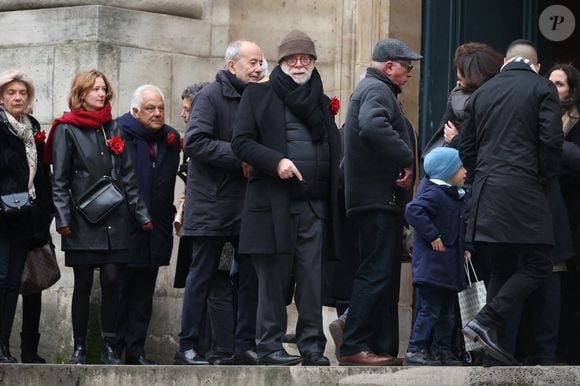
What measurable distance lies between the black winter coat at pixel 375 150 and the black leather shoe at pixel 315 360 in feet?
3.38

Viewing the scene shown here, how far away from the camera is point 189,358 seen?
37.7ft

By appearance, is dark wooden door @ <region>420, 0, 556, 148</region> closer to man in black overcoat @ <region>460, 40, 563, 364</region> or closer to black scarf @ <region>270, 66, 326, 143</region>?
black scarf @ <region>270, 66, 326, 143</region>

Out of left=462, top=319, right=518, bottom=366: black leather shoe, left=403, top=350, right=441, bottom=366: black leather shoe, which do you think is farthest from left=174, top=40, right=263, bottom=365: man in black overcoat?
left=462, top=319, right=518, bottom=366: black leather shoe

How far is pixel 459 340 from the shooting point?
11.8 metres

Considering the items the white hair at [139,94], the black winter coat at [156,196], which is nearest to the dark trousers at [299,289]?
the black winter coat at [156,196]

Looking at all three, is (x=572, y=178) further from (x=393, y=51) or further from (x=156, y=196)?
(x=156, y=196)

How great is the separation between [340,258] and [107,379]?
161 centimetres

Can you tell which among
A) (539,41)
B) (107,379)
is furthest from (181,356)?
(539,41)

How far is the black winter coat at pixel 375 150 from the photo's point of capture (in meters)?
11.2

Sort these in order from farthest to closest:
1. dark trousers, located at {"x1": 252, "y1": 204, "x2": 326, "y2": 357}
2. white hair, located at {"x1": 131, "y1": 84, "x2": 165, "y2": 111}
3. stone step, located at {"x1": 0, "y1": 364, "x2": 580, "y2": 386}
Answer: white hair, located at {"x1": 131, "y1": 84, "x2": 165, "y2": 111}, dark trousers, located at {"x1": 252, "y1": 204, "x2": 326, "y2": 357}, stone step, located at {"x1": 0, "y1": 364, "x2": 580, "y2": 386}

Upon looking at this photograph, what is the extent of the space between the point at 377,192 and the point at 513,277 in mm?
1169

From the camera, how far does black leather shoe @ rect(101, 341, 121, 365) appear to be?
11.6 metres

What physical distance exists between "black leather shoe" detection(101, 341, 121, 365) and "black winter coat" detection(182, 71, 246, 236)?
0.85 meters

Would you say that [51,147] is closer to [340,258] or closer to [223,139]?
[223,139]
